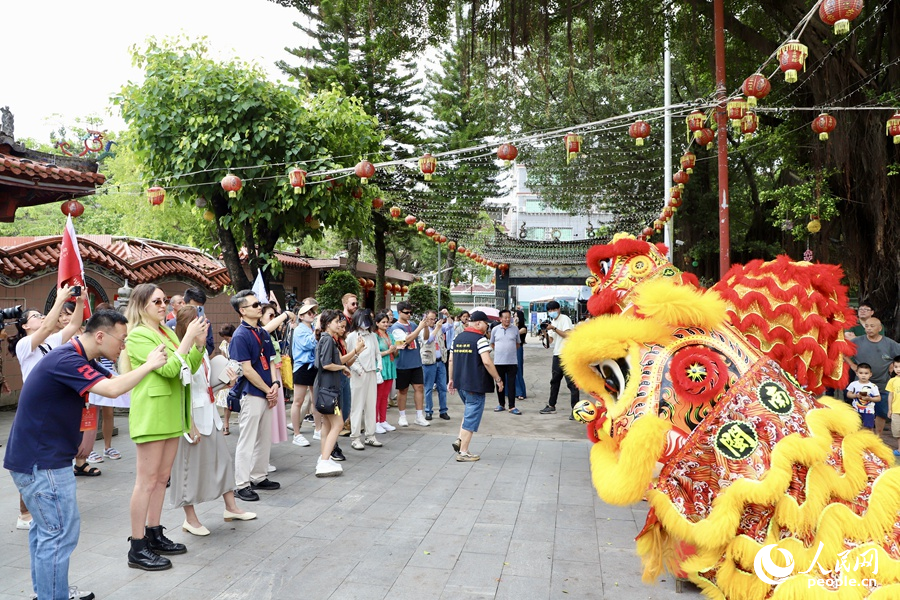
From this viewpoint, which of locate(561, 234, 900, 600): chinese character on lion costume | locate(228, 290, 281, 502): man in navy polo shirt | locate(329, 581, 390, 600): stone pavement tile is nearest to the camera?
locate(561, 234, 900, 600): chinese character on lion costume

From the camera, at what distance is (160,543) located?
3.90 meters

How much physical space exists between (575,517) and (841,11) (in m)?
4.61

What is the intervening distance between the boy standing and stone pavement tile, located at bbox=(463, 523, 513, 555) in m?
4.37

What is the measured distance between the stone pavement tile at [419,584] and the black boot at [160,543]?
140 cm

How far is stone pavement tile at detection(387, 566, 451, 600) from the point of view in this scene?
341 centimetres

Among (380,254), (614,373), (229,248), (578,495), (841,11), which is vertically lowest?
(578,495)

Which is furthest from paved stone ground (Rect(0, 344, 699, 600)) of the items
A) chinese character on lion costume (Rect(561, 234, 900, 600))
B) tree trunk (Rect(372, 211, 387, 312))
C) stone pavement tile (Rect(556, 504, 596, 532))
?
tree trunk (Rect(372, 211, 387, 312))

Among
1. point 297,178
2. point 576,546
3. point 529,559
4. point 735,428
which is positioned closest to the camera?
point 735,428

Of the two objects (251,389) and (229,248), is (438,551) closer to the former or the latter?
(251,389)

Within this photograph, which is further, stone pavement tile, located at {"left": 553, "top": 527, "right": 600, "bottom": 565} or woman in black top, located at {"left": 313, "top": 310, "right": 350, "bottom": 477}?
woman in black top, located at {"left": 313, "top": 310, "right": 350, "bottom": 477}

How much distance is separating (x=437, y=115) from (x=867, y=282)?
13891mm

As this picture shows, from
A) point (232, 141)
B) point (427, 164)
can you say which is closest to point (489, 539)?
point (427, 164)

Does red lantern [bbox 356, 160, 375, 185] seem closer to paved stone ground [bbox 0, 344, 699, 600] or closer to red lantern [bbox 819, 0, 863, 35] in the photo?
paved stone ground [bbox 0, 344, 699, 600]

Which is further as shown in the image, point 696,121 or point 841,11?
point 696,121
